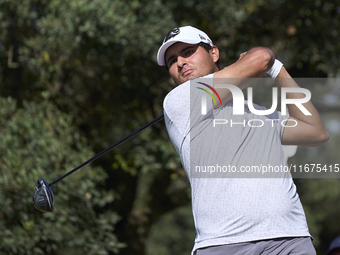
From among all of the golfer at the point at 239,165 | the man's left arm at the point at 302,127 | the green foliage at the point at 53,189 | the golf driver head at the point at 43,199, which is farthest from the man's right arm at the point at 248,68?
the green foliage at the point at 53,189

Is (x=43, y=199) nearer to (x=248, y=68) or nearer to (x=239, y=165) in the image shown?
(x=239, y=165)

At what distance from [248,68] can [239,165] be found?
0.45 meters

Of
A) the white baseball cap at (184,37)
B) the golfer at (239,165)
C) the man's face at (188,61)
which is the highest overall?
the white baseball cap at (184,37)

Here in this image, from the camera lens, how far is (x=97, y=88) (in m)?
7.38

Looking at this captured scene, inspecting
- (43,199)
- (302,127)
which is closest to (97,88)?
(43,199)

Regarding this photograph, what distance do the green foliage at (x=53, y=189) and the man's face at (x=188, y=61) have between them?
3.74 meters

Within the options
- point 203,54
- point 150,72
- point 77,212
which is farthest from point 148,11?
point 203,54

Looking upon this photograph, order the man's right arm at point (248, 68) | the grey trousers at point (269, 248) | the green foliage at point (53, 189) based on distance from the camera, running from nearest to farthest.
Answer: the grey trousers at point (269, 248) < the man's right arm at point (248, 68) < the green foliage at point (53, 189)

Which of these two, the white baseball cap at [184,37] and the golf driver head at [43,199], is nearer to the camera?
the white baseball cap at [184,37]

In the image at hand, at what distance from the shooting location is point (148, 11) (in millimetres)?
6422

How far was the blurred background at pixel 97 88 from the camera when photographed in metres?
5.82

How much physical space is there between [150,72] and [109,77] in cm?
69

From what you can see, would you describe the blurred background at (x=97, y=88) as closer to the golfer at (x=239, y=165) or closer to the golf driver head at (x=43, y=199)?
the golf driver head at (x=43, y=199)

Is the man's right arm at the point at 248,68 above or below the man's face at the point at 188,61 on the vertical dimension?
below
